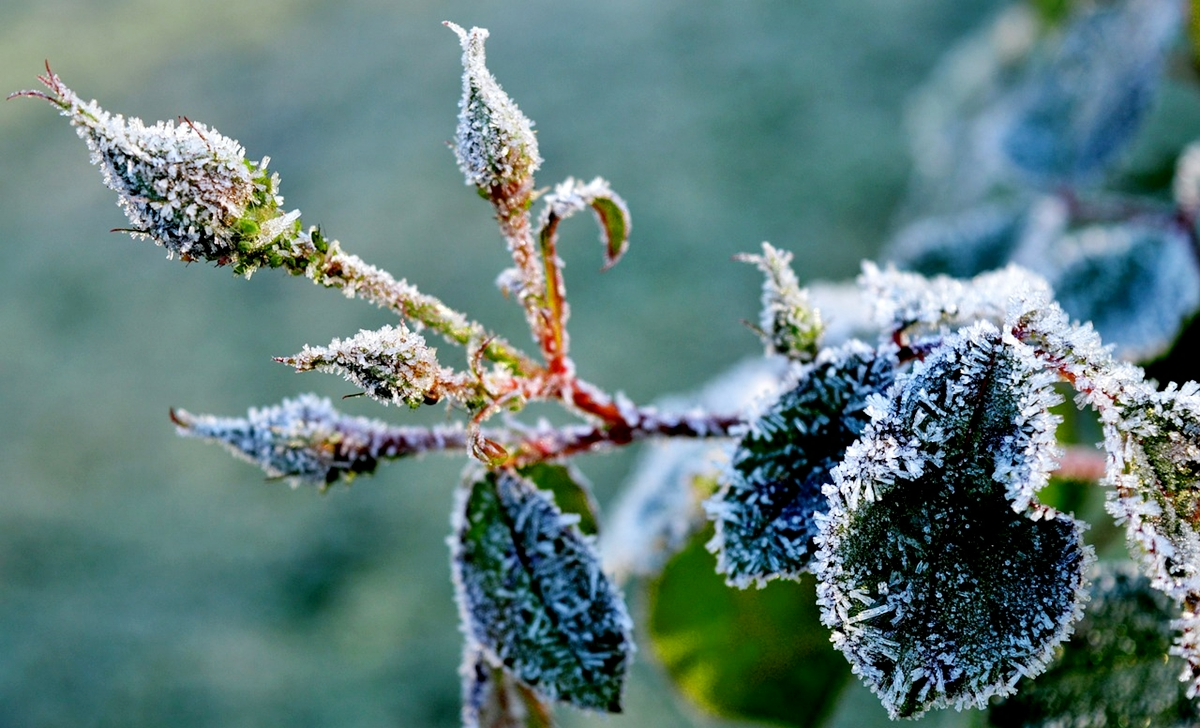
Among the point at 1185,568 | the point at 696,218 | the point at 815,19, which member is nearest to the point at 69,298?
the point at 696,218

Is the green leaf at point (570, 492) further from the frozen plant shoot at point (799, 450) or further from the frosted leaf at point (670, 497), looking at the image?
the frosted leaf at point (670, 497)

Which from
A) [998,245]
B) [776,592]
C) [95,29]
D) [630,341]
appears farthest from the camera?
[95,29]

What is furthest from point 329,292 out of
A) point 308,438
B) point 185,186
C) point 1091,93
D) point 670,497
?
point 185,186

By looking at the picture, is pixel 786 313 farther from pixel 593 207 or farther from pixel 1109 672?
pixel 1109 672

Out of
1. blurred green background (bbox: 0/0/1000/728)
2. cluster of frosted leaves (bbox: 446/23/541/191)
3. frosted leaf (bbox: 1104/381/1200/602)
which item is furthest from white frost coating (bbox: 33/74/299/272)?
blurred green background (bbox: 0/0/1000/728)

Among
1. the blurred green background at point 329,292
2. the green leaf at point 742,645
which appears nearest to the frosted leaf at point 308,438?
Result: the green leaf at point 742,645

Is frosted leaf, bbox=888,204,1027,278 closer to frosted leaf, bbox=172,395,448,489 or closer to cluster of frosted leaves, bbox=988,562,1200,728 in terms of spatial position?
cluster of frosted leaves, bbox=988,562,1200,728

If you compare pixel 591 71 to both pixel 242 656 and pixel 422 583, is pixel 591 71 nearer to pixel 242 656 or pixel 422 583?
pixel 422 583
